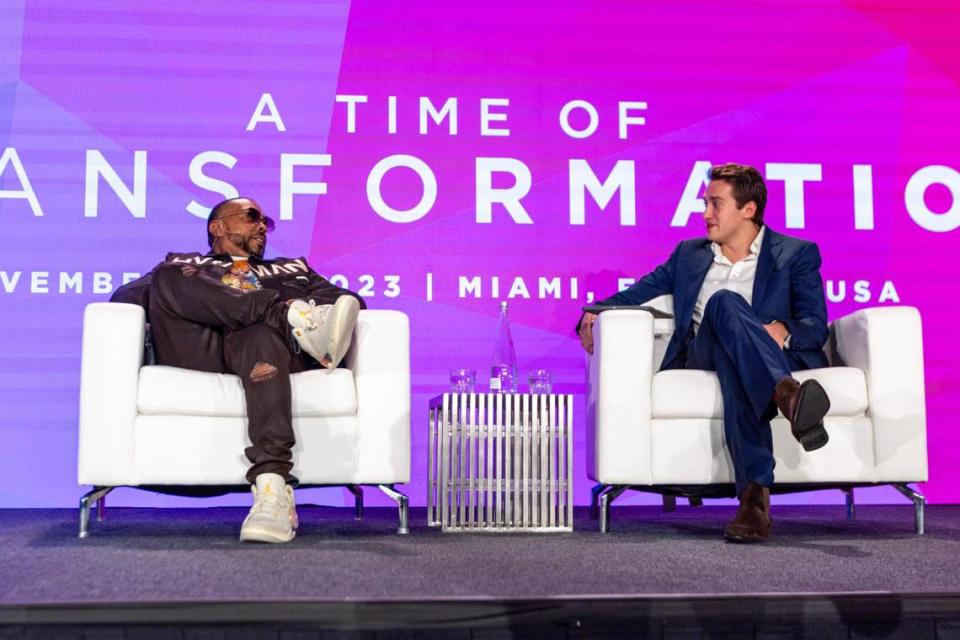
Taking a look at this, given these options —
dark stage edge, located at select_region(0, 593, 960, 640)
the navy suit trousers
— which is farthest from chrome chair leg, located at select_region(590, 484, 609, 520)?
dark stage edge, located at select_region(0, 593, 960, 640)

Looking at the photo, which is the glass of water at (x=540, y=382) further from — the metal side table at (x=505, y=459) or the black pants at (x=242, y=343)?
the black pants at (x=242, y=343)

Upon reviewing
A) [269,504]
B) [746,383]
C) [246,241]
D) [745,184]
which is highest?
[745,184]

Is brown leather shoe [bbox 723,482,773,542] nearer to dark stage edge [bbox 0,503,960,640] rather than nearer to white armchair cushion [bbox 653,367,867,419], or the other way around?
dark stage edge [bbox 0,503,960,640]

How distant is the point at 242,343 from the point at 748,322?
1.37m

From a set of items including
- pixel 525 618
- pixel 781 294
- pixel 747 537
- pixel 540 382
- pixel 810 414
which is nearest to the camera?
pixel 525 618

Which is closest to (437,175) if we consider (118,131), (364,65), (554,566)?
(364,65)

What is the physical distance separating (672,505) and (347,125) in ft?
6.21

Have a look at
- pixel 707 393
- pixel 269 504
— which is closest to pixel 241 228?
pixel 269 504

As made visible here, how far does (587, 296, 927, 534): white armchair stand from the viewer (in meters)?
3.09

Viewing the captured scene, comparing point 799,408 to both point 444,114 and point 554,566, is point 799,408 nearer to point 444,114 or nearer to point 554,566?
point 554,566

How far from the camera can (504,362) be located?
374 cm

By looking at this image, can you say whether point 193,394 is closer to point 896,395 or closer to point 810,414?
point 810,414

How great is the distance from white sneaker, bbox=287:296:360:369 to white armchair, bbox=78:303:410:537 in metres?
0.17

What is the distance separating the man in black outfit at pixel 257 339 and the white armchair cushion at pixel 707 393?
36.8 inches
